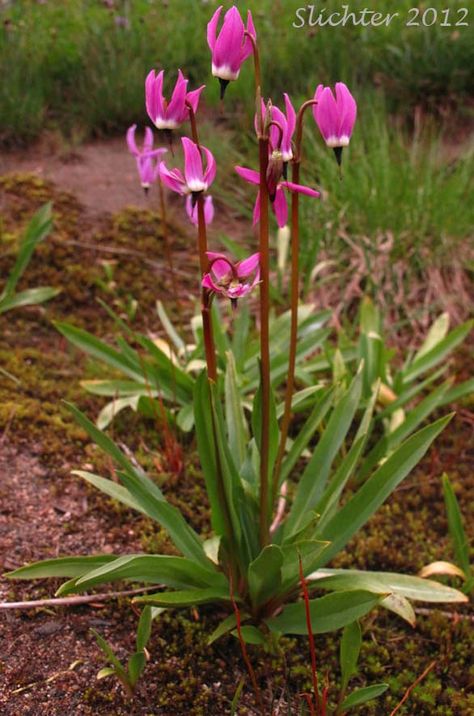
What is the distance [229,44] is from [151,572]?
3.47 ft

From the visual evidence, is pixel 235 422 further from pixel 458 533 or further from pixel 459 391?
pixel 459 391

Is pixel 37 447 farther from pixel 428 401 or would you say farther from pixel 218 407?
pixel 428 401

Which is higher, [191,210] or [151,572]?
[191,210]

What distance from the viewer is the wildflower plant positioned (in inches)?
56.6

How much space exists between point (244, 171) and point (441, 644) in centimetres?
129

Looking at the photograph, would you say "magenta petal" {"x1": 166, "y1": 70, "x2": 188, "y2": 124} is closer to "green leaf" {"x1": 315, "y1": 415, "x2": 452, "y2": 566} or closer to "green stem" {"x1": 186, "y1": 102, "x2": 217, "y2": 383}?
"green stem" {"x1": 186, "y1": 102, "x2": 217, "y2": 383}

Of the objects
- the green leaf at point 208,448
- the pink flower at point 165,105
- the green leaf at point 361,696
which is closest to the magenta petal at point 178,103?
the pink flower at point 165,105

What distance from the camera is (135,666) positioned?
5.47 ft

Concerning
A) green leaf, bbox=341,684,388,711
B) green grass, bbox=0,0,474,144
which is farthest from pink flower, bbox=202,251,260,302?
green grass, bbox=0,0,474,144

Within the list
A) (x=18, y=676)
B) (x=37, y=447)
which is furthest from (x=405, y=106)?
(x=18, y=676)

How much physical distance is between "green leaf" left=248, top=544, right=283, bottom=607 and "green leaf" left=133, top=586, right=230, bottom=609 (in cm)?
7

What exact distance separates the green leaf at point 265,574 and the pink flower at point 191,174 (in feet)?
2.33

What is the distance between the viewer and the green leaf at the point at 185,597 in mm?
1590

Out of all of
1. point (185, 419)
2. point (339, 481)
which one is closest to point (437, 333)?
point (185, 419)
